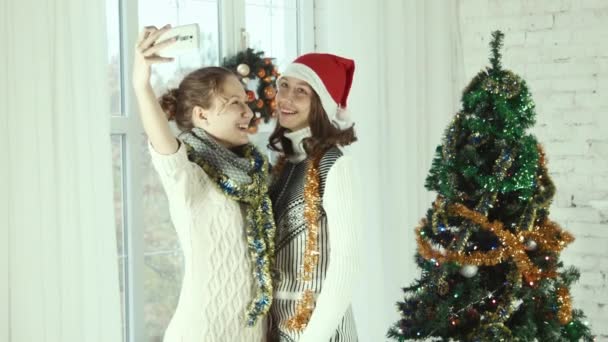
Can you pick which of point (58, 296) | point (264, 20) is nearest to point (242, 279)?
point (58, 296)

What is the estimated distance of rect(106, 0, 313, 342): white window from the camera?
131 inches

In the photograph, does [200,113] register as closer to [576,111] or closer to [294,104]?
[294,104]

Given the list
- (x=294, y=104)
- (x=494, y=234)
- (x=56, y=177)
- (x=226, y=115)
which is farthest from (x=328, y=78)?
(x=56, y=177)

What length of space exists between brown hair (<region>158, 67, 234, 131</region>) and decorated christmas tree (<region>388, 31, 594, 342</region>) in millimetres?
696

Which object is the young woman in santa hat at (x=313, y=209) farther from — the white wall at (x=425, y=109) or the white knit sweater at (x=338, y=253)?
the white wall at (x=425, y=109)

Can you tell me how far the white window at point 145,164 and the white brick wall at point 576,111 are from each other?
4.41ft

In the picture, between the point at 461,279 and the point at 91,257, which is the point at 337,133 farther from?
the point at 91,257

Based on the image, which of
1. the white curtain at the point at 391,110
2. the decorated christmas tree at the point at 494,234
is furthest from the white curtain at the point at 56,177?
the white curtain at the point at 391,110

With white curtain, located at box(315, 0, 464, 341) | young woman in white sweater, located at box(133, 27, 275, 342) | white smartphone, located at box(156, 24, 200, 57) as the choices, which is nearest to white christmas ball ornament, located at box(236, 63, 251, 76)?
white curtain, located at box(315, 0, 464, 341)

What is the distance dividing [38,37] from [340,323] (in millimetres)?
1265

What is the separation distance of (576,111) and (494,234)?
5.84 feet

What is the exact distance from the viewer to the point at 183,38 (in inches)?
72.9

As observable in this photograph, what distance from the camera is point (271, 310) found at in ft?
7.45

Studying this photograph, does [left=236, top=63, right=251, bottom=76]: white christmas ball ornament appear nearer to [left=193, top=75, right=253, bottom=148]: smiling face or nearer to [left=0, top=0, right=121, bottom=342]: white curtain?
[left=0, top=0, right=121, bottom=342]: white curtain
